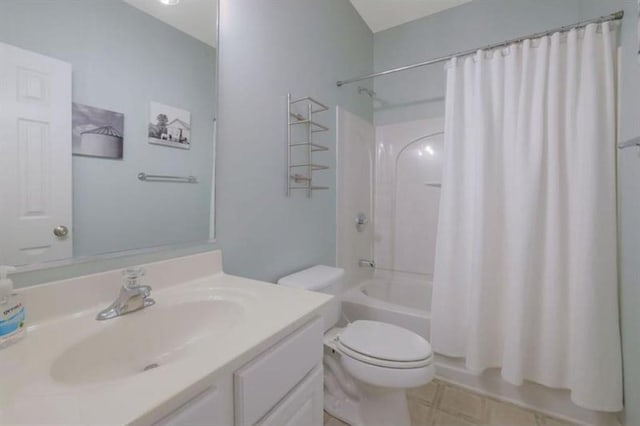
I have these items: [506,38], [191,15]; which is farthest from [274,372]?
[506,38]

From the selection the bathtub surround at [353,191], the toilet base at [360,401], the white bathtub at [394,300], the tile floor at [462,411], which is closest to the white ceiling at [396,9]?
the bathtub surround at [353,191]

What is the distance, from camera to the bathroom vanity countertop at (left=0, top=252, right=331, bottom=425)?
40 centimetres

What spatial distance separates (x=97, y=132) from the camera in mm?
798

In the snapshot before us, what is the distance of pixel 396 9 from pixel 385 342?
7.73 feet

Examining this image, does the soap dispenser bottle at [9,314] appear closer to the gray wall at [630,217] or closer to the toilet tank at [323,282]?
the toilet tank at [323,282]

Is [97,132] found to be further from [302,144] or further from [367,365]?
[367,365]

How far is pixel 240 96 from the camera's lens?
1210 millimetres

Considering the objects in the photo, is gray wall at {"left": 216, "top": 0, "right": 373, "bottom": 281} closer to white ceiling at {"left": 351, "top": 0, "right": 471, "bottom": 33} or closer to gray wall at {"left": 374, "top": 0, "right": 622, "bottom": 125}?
white ceiling at {"left": 351, "top": 0, "right": 471, "bottom": 33}

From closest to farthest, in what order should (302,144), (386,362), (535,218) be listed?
(386,362), (535,218), (302,144)

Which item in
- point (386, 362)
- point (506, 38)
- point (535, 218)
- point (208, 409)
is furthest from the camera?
point (506, 38)

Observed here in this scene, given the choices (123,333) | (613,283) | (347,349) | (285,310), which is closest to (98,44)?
(123,333)

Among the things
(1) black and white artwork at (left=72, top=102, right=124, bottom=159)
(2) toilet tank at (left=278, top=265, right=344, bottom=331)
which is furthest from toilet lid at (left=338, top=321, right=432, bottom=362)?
(1) black and white artwork at (left=72, top=102, right=124, bottom=159)

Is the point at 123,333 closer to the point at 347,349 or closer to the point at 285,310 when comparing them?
the point at 285,310

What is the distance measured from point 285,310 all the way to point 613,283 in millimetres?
1499
